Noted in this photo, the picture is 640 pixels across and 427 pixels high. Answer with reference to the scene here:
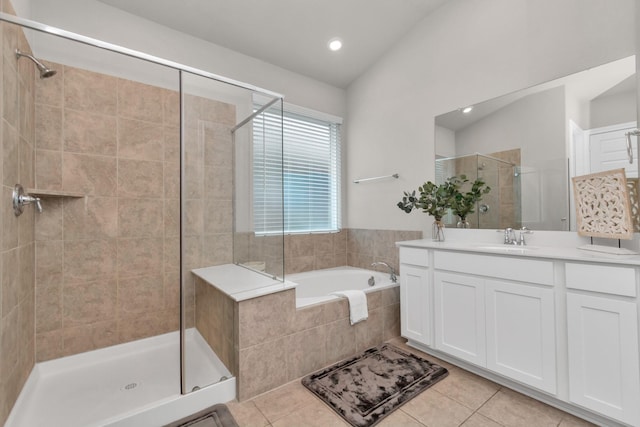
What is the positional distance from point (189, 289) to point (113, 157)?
1.29 m

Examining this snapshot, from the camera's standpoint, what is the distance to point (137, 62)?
2285 mm

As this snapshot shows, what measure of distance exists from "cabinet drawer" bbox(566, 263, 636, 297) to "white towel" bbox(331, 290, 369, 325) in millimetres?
1266

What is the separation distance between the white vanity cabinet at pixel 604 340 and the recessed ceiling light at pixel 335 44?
265cm

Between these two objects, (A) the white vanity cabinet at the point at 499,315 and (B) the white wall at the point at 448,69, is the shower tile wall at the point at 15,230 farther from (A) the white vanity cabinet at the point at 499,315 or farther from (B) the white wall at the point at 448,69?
(B) the white wall at the point at 448,69

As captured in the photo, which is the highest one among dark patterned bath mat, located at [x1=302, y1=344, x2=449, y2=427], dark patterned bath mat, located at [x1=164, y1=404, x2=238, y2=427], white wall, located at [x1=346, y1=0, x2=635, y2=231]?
white wall, located at [x1=346, y1=0, x2=635, y2=231]

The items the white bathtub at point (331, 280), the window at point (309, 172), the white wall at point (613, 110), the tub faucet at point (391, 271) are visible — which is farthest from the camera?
the window at point (309, 172)

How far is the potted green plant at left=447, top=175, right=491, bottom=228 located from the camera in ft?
7.55

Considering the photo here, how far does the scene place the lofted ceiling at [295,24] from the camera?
2277 mm

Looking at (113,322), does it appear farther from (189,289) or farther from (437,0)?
(437,0)

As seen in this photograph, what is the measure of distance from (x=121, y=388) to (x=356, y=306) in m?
1.63

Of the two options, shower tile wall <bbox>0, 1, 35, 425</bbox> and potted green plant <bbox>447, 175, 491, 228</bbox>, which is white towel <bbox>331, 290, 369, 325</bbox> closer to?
potted green plant <bbox>447, 175, 491, 228</bbox>

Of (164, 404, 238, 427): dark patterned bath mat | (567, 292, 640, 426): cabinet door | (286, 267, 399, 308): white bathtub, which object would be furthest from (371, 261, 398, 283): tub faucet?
(164, 404, 238, 427): dark patterned bath mat

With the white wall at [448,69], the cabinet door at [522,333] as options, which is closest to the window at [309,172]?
the white wall at [448,69]

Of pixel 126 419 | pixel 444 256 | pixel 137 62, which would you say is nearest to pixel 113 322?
pixel 126 419
